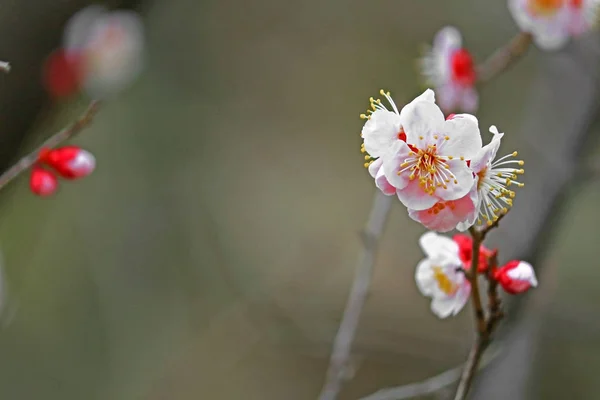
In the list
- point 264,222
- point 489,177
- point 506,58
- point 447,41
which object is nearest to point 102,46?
point 447,41

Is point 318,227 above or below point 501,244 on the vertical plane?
below

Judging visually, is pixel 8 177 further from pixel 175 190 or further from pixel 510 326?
pixel 175 190

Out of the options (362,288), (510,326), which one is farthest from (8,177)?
(510,326)

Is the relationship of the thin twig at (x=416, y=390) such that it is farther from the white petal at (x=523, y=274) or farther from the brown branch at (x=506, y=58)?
the brown branch at (x=506, y=58)

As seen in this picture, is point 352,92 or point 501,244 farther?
point 352,92

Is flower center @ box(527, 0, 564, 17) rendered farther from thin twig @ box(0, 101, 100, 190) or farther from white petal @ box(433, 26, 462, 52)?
thin twig @ box(0, 101, 100, 190)

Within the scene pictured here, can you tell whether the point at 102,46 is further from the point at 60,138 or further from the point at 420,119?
the point at 420,119

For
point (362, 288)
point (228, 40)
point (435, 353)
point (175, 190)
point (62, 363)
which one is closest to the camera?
point (362, 288)

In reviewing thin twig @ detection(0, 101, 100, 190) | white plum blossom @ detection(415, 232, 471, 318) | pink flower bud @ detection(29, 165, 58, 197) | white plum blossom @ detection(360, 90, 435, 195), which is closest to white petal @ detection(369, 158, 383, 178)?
white plum blossom @ detection(360, 90, 435, 195)
